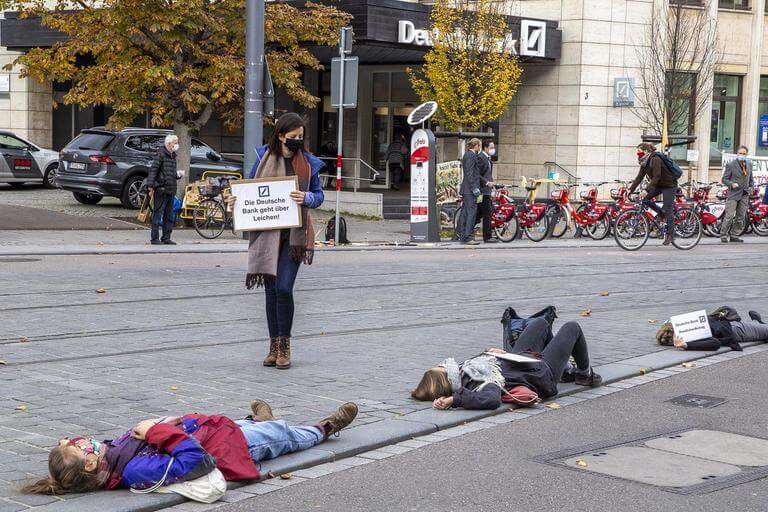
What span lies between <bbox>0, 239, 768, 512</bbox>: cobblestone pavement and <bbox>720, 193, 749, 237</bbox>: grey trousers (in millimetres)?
6081

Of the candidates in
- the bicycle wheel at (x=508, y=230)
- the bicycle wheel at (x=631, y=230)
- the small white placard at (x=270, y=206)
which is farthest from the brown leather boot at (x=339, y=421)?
the bicycle wheel at (x=508, y=230)

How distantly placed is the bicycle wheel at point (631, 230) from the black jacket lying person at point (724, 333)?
10864 mm

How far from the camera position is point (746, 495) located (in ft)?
18.6

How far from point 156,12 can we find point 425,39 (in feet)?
28.5

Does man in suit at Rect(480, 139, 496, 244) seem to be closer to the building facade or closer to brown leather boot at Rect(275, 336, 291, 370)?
the building facade

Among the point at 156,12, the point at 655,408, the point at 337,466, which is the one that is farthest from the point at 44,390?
the point at 156,12

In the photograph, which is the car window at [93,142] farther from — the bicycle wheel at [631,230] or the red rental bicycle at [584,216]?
the bicycle wheel at [631,230]

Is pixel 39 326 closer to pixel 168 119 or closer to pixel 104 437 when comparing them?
pixel 104 437

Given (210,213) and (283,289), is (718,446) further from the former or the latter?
(210,213)

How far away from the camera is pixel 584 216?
2369 centimetres

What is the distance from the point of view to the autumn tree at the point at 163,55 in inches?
874

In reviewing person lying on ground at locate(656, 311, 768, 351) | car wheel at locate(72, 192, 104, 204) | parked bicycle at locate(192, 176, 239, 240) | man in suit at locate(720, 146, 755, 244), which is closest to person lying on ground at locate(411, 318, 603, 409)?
person lying on ground at locate(656, 311, 768, 351)

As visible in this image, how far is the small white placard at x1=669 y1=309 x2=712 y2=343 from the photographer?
995cm

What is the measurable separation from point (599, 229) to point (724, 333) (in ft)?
45.9
